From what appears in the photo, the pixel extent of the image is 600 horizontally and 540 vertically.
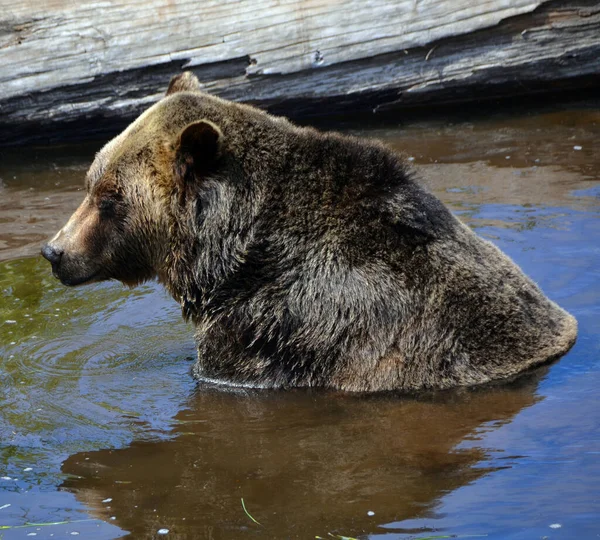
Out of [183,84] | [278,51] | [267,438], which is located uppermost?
[183,84]

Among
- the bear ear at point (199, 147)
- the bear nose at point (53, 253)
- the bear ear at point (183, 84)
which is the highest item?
the bear ear at point (183, 84)

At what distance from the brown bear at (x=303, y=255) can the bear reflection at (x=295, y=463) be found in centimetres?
24

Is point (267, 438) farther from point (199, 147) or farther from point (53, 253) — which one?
point (53, 253)

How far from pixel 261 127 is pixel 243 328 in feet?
4.81

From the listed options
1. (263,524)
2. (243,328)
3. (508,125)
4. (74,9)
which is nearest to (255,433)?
(243,328)

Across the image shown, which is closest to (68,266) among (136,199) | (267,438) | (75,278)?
(75,278)

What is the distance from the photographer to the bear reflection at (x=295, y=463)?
4969 millimetres

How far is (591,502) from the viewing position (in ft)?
15.7

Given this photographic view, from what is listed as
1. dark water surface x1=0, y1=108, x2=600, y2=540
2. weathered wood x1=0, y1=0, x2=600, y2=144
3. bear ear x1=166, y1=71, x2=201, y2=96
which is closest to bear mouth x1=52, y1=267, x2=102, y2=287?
dark water surface x1=0, y1=108, x2=600, y2=540

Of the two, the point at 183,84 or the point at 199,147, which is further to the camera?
the point at 183,84

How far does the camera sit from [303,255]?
21.3 ft

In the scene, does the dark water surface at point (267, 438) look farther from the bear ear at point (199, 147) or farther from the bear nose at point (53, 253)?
the bear ear at point (199, 147)

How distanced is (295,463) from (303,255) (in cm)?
155

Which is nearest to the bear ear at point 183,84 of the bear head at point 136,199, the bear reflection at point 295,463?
the bear head at point 136,199
